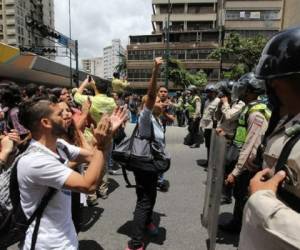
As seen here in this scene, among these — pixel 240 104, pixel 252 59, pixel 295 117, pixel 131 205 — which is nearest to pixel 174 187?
pixel 131 205

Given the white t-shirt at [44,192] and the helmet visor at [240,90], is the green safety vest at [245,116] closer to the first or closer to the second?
the helmet visor at [240,90]

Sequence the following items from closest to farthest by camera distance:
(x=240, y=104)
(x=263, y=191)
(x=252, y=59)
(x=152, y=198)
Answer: (x=263, y=191)
(x=152, y=198)
(x=240, y=104)
(x=252, y=59)

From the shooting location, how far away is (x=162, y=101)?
4.26m

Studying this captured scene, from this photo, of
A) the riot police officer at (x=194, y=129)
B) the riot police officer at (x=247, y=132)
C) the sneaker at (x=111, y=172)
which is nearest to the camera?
the riot police officer at (x=247, y=132)

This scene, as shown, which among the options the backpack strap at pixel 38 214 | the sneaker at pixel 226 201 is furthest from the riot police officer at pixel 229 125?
the backpack strap at pixel 38 214

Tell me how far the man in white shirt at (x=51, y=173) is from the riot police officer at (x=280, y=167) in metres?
0.91

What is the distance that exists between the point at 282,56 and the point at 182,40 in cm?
6574

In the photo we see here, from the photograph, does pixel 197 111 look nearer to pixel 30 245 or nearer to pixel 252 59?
pixel 30 245

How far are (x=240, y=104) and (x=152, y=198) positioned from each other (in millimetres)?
1935

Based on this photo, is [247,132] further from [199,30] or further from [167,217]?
[199,30]

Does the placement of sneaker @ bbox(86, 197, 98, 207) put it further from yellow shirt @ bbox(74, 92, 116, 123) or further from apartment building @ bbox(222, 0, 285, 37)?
apartment building @ bbox(222, 0, 285, 37)

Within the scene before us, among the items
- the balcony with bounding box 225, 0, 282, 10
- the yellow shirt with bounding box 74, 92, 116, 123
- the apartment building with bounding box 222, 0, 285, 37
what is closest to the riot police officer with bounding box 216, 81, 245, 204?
the yellow shirt with bounding box 74, 92, 116, 123

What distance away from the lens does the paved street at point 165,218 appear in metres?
4.07

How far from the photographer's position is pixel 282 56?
1.47 meters
